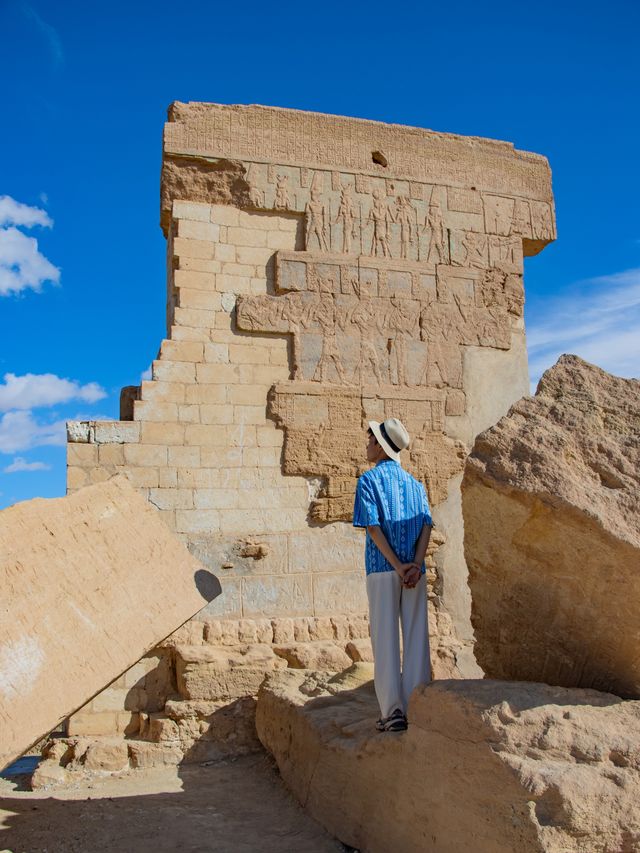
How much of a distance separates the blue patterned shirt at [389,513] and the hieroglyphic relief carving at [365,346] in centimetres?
265

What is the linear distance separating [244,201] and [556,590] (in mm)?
4749

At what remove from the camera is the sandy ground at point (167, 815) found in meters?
3.78

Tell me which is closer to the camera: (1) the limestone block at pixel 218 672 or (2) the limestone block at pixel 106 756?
(2) the limestone block at pixel 106 756

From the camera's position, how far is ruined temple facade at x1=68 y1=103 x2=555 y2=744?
6.31 m

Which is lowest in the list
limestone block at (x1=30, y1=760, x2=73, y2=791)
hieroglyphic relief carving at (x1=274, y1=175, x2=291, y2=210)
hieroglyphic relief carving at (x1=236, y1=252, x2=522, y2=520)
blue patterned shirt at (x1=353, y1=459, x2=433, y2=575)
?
limestone block at (x1=30, y1=760, x2=73, y2=791)

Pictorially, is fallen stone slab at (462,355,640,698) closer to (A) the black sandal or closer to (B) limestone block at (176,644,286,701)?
(A) the black sandal

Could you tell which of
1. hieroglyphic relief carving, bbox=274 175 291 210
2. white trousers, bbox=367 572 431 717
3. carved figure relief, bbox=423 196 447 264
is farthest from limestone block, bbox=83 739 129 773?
carved figure relief, bbox=423 196 447 264

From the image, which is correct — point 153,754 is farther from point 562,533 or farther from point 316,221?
point 316,221

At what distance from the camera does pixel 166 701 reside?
5.74 m

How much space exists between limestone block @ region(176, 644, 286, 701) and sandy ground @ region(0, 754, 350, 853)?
0.53m

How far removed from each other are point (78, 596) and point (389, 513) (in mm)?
1492

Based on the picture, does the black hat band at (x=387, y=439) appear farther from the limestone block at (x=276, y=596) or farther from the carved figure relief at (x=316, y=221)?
the carved figure relief at (x=316, y=221)

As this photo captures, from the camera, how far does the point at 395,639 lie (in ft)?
12.4

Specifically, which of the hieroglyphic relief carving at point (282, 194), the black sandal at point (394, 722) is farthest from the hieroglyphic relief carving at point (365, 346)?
the black sandal at point (394, 722)
